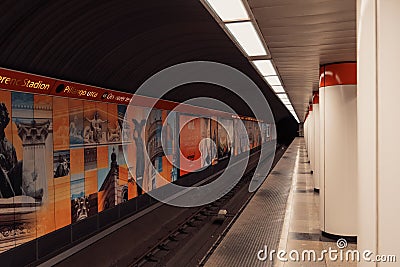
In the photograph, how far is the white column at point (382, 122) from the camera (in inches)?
78.7

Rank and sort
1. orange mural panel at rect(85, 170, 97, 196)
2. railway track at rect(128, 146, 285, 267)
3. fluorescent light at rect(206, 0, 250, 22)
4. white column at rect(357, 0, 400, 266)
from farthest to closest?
1. orange mural panel at rect(85, 170, 97, 196)
2. railway track at rect(128, 146, 285, 267)
3. fluorescent light at rect(206, 0, 250, 22)
4. white column at rect(357, 0, 400, 266)

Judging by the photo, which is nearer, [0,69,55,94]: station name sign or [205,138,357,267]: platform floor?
[0,69,55,94]: station name sign

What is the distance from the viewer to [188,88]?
13.9 m

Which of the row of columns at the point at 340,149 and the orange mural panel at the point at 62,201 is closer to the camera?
the row of columns at the point at 340,149

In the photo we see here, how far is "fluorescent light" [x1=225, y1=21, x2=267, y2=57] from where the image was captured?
4584 millimetres

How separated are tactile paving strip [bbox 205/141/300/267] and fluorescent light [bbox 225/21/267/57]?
349 cm

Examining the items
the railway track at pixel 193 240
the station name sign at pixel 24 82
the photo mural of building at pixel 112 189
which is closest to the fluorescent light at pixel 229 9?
the station name sign at pixel 24 82

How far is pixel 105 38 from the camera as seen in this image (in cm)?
Answer: 722

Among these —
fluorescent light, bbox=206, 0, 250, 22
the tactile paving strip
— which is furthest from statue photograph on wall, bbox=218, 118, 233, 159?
fluorescent light, bbox=206, 0, 250, 22

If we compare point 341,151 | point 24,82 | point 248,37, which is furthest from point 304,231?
point 24,82

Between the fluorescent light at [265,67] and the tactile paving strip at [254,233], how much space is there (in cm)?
350

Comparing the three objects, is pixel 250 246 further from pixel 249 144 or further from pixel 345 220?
pixel 249 144

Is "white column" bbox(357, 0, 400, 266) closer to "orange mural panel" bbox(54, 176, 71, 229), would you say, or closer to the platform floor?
the platform floor

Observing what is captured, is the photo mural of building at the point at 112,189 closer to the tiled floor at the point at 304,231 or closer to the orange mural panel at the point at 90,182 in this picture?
the orange mural panel at the point at 90,182
